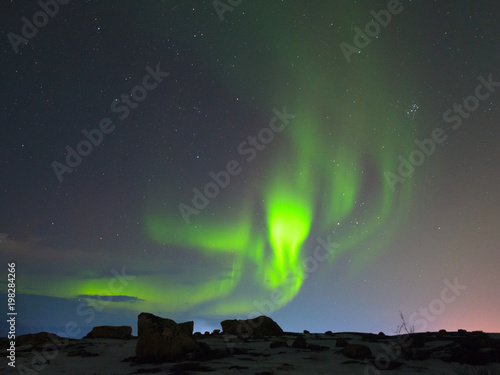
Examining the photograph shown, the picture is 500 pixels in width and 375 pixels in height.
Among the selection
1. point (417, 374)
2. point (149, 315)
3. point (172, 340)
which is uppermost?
point (149, 315)

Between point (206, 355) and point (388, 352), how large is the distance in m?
5.67

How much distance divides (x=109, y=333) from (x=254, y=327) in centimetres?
683

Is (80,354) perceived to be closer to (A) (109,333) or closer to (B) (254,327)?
(A) (109,333)

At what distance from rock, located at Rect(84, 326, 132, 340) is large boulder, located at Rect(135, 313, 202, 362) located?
6368 mm

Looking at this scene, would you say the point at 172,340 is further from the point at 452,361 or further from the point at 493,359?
the point at 493,359

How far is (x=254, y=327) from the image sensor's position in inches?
706

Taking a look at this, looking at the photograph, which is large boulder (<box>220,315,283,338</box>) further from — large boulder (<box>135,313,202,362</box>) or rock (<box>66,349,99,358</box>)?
rock (<box>66,349,99,358</box>)

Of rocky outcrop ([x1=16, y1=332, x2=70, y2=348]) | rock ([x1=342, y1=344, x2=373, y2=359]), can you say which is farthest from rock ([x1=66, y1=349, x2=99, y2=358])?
rock ([x1=342, y1=344, x2=373, y2=359])

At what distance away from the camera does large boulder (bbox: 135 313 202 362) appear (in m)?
10.5

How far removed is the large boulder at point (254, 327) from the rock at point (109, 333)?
15.6 feet

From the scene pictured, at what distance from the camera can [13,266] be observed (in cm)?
1243

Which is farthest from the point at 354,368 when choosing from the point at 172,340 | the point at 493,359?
the point at 172,340

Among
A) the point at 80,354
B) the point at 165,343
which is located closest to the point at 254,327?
the point at 165,343

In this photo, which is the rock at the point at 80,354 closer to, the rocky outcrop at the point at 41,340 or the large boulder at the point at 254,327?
the rocky outcrop at the point at 41,340
